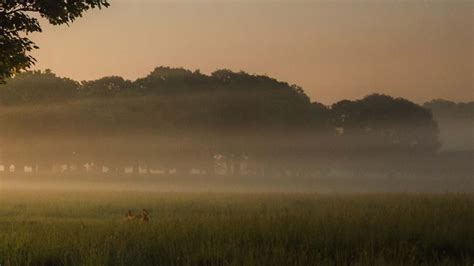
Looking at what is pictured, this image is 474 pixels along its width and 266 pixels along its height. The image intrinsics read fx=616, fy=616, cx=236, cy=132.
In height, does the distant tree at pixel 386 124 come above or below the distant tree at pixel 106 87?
below

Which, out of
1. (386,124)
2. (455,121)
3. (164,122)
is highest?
(455,121)

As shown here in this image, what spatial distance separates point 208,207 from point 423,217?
17.9 meters

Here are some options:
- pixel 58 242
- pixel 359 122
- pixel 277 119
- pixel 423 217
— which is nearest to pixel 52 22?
pixel 58 242

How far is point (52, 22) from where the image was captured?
2414 centimetres

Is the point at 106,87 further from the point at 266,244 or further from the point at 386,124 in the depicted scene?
the point at 266,244

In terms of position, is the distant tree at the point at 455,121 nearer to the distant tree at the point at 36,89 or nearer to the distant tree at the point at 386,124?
the distant tree at the point at 386,124

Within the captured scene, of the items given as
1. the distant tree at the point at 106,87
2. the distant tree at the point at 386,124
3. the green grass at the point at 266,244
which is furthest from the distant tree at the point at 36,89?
the green grass at the point at 266,244

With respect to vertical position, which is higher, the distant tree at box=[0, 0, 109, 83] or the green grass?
the distant tree at box=[0, 0, 109, 83]

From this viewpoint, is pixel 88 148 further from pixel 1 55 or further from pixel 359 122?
pixel 1 55

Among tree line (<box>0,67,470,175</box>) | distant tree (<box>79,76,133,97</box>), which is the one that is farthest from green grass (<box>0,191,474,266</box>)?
distant tree (<box>79,76,133,97</box>)

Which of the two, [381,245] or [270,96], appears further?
[270,96]

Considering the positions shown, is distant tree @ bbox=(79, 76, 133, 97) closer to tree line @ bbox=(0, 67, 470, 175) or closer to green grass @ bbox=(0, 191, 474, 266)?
tree line @ bbox=(0, 67, 470, 175)

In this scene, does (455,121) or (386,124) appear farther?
(455,121)

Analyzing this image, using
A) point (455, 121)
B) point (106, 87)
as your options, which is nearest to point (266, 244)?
point (106, 87)
